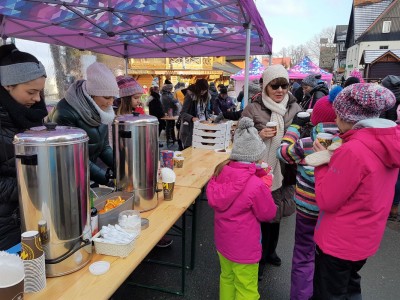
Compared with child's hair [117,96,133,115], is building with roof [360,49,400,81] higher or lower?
higher

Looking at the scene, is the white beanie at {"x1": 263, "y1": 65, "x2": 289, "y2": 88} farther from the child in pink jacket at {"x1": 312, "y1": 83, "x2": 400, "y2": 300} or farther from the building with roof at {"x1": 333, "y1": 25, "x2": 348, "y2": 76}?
the building with roof at {"x1": 333, "y1": 25, "x2": 348, "y2": 76}

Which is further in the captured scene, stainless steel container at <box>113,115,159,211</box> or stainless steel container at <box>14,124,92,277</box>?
stainless steel container at <box>113,115,159,211</box>

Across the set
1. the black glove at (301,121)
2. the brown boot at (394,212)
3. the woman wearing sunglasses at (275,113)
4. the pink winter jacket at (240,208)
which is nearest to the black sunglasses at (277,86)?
the woman wearing sunglasses at (275,113)

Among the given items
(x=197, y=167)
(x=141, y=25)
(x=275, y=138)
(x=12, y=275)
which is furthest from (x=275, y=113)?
(x=141, y=25)

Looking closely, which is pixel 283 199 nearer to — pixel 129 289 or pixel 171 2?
pixel 129 289

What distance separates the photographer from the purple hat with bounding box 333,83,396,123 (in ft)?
4.67

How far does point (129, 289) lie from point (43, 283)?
1648 mm

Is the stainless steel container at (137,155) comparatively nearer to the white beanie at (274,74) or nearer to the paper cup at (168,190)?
the paper cup at (168,190)

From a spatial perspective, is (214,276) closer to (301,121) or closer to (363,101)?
(301,121)

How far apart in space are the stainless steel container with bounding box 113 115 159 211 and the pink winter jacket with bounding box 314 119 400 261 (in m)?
0.99

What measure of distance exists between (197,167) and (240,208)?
122 cm

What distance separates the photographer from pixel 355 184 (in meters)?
1.43

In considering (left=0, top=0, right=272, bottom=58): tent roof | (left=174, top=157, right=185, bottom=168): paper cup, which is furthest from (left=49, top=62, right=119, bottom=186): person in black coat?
(left=0, top=0, right=272, bottom=58): tent roof

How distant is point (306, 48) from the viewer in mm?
60031
